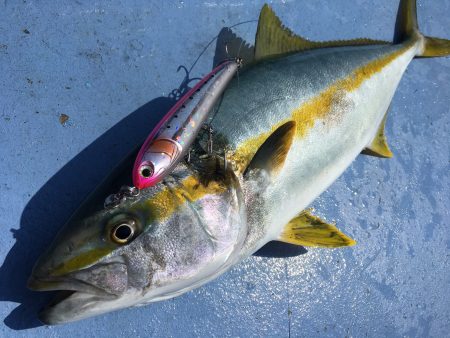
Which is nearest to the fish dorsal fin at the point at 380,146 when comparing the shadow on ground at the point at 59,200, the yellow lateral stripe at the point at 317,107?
the yellow lateral stripe at the point at 317,107

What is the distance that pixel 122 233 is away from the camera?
111 cm

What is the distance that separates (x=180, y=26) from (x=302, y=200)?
83 centimetres

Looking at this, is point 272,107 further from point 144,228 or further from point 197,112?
point 144,228

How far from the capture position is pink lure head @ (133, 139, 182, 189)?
44.4 inches

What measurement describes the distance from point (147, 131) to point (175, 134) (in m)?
0.47

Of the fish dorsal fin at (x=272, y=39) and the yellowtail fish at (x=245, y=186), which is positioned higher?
the fish dorsal fin at (x=272, y=39)

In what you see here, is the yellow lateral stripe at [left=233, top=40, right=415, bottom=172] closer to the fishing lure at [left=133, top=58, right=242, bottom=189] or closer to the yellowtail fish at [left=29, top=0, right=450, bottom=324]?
the yellowtail fish at [left=29, top=0, right=450, bottom=324]

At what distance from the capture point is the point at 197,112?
125cm

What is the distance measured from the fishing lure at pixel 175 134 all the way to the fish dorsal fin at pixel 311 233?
56 centimetres

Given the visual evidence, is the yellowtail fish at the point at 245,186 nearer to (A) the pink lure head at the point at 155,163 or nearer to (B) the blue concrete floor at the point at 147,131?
(A) the pink lure head at the point at 155,163

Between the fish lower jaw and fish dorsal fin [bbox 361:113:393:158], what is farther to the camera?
fish dorsal fin [bbox 361:113:393:158]

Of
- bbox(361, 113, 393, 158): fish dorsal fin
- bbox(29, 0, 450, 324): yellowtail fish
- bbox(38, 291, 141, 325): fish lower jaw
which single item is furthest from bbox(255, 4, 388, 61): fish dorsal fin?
bbox(38, 291, 141, 325): fish lower jaw

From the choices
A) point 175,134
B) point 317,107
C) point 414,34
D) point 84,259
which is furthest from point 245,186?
point 414,34

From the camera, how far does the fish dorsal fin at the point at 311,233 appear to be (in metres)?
1.58
